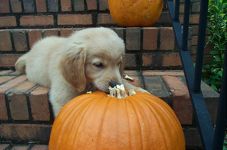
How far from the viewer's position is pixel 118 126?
1.33 metres

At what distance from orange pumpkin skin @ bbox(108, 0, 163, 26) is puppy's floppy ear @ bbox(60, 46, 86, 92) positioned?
759 millimetres

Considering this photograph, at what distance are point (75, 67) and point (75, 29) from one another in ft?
2.82

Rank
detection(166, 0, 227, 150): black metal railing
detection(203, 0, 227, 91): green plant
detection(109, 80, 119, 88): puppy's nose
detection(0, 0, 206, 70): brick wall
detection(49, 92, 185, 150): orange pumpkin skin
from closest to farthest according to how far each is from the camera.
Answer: detection(166, 0, 227, 150): black metal railing
detection(49, 92, 185, 150): orange pumpkin skin
detection(109, 80, 119, 88): puppy's nose
detection(0, 0, 206, 70): brick wall
detection(203, 0, 227, 91): green plant

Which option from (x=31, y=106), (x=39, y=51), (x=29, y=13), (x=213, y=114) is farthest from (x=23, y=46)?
(x=213, y=114)

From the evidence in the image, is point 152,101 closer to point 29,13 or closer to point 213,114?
point 213,114

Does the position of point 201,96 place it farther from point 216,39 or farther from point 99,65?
point 216,39

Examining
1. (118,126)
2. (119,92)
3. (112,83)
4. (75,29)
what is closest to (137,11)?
(75,29)

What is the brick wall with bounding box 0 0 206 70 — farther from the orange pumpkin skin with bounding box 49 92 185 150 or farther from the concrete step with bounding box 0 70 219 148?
the orange pumpkin skin with bounding box 49 92 185 150

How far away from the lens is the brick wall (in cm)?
238

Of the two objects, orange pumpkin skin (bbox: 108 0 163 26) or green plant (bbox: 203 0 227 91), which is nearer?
orange pumpkin skin (bbox: 108 0 163 26)

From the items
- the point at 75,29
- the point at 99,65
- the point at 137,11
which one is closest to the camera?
the point at 99,65

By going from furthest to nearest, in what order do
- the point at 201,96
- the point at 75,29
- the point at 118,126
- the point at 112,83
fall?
the point at 75,29, the point at 112,83, the point at 201,96, the point at 118,126

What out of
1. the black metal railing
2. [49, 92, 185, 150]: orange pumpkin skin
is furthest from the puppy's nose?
the black metal railing

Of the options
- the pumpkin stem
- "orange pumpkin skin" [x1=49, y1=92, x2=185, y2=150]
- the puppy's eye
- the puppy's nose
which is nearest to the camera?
"orange pumpkin skin" [x1=49, y1=92, x2=185, y2=150]
